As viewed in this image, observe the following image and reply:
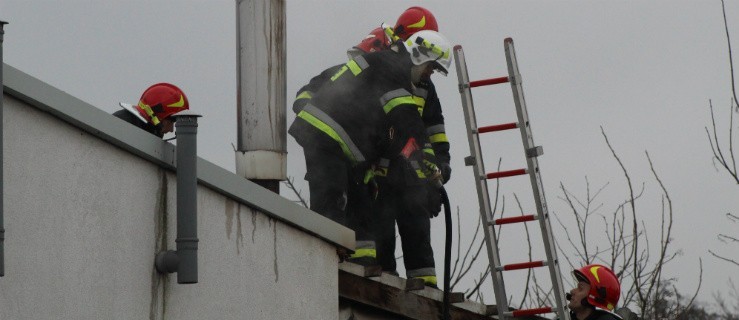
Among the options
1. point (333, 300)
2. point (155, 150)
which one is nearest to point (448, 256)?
point (333, 300)

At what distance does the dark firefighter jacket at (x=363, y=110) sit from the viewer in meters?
7.66

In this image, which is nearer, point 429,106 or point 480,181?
point 480,181

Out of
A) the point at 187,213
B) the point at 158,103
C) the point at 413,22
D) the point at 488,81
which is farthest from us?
the point at 413,22

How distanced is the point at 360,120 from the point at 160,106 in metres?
1.34

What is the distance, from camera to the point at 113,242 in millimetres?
5133

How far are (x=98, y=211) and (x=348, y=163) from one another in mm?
2953

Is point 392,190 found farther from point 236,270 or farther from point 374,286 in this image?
point 236,270

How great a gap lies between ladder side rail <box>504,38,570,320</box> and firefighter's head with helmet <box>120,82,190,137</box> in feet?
7.08

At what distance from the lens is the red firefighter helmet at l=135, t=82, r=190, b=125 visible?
803 centimetres

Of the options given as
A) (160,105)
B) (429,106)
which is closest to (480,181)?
(429,106)

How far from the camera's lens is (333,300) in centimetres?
642

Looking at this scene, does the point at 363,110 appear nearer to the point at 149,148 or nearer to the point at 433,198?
the point at 433,198

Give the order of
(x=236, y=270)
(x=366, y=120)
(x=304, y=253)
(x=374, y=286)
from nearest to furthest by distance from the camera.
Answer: (x=236, y=270) → (x=304, y=253) → (x=374, y=286) → (x=366, y=120)

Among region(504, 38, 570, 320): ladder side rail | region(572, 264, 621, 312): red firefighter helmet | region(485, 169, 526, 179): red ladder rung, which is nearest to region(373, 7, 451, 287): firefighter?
region(485, 169, 526, 179): red ladder rung
